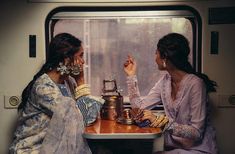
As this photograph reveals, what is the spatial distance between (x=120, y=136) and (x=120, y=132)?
0.09 feet

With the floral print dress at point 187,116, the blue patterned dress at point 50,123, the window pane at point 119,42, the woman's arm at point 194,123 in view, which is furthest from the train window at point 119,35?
the blue patterned dress at point 50,123

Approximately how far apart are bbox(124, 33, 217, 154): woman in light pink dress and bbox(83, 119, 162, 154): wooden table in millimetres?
176

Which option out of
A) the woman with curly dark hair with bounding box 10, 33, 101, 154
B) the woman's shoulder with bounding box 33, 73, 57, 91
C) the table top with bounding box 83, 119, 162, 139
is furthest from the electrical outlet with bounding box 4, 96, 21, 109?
the table top with bounding box 83, 119, 162, 139

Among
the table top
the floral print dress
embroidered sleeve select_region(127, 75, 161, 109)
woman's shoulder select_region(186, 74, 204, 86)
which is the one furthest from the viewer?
embroidered sleeve select_region(127, 75, 161, 109)

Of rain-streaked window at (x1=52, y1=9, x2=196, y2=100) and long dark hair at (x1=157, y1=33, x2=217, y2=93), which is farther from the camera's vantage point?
rain-streaked window at (x1=52, y1=9, x2=196, y2=100)

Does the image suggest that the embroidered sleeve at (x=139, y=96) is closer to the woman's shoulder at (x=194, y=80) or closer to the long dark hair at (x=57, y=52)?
the woman's shoulder at (x=194, y=80)

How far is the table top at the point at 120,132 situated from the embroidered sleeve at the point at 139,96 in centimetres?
41

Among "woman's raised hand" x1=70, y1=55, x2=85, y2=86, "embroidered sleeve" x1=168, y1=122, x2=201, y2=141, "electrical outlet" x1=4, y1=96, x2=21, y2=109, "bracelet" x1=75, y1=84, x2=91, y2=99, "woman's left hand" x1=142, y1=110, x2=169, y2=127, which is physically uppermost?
"woman's raised hand" x1=70, y1=55, x2=85, y2=86

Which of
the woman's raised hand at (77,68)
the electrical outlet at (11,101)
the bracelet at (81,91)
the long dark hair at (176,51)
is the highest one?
the long dark hair at (176,51)

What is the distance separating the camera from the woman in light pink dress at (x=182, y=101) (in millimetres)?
2217

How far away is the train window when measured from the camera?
2.72 meters

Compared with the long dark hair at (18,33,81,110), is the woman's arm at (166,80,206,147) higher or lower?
lower

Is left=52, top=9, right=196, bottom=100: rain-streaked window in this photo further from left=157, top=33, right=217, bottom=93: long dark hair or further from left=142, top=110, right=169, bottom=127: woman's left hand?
left=142, top=110, right=169, bottom=127: woman's left hand

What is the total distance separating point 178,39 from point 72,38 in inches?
29.2
